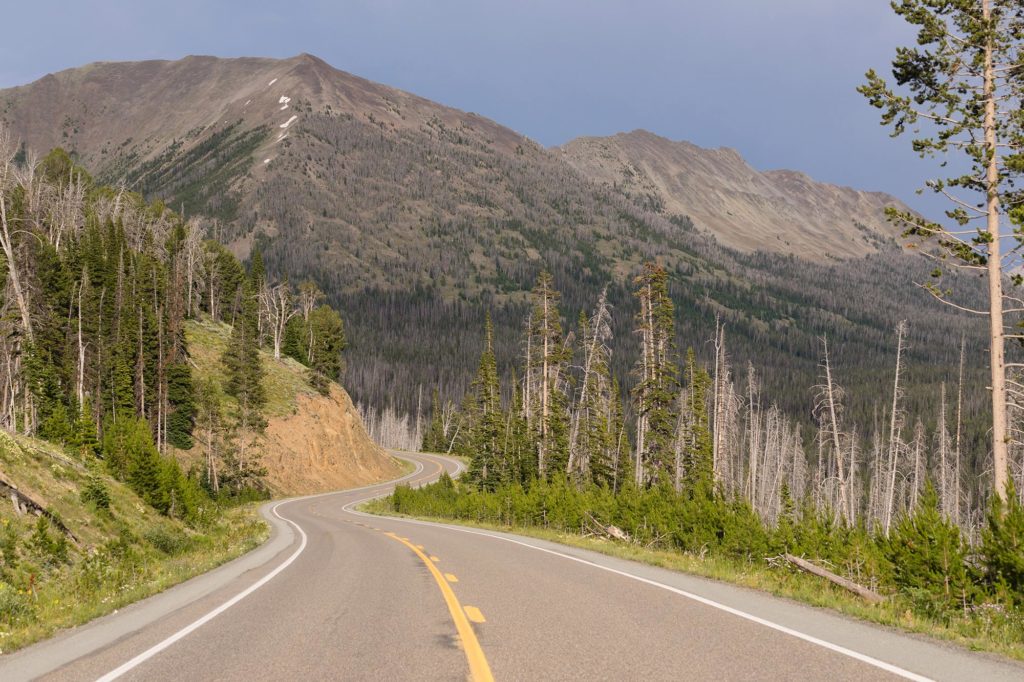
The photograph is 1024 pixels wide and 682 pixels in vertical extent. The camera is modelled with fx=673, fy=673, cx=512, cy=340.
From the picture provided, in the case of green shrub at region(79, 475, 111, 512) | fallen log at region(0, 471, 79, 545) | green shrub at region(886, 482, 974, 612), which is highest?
green shrub at region(886, 482, 974, 612)

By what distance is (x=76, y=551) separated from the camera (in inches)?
632

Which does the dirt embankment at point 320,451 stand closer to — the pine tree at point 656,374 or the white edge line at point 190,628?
the pine tree at point 656,374

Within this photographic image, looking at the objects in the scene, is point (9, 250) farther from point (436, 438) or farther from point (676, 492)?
point (436, 438)

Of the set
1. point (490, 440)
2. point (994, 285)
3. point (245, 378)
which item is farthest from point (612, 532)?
point (245, 378)

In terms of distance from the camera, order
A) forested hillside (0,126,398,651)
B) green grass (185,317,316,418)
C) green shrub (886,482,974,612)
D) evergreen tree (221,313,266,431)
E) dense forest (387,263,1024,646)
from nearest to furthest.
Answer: green shrub (886,482,974,612) → dense forest (387,263,1024,646) → forested hillside (0,126,398,651) → evergreen tree (221,313,266,431) → green grass (185,317,316,418)

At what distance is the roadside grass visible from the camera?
301 inches

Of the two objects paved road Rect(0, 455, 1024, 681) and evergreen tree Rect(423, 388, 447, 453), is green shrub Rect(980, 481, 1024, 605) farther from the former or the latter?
evergreen tree Rect(423, 388, 447, 453)

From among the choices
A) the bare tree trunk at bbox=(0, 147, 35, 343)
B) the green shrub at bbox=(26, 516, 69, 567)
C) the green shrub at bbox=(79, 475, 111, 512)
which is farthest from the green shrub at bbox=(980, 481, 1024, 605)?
the bare tree trunk at bbox=(0, 147, 35, 343)

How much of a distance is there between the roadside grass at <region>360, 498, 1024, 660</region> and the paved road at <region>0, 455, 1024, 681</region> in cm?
44

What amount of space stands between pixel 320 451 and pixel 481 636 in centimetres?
6670

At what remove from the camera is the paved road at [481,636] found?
6.10 metres

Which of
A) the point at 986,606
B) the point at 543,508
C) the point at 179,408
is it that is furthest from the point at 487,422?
the point at 986,606

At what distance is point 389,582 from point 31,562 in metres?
7.66

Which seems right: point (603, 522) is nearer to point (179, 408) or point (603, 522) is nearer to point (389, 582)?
point (389, 582)
